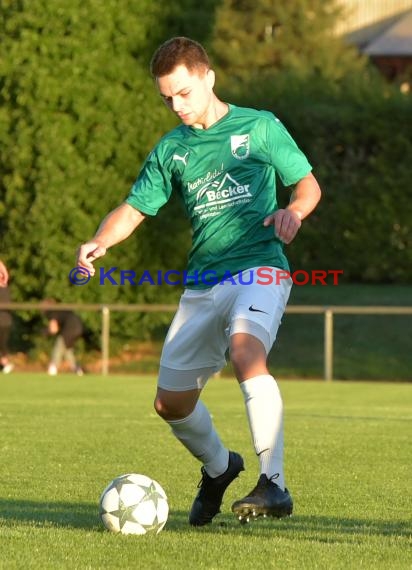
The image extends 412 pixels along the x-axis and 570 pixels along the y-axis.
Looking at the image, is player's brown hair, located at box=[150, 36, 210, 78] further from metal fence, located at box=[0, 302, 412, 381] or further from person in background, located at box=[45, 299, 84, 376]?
person in background, located at box=[45, 299, 84, 376]

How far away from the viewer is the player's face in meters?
6.98

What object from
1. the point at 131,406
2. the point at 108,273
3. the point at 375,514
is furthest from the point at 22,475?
the point at 108,273

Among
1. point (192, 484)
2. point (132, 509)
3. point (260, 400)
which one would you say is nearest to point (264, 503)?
point (260, 400)

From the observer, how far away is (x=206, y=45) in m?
24.7

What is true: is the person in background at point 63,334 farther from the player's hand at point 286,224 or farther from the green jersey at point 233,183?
the player's hand at point 286,224

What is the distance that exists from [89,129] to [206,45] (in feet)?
8.27

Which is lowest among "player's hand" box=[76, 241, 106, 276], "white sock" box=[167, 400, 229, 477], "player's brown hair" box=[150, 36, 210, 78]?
"white sock" box=[167, 400, 229, 477]

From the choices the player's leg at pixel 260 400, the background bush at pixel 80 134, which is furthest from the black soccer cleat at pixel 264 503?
the background bush at pixel 80 134

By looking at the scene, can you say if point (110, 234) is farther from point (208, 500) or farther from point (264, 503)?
point (264, 503)

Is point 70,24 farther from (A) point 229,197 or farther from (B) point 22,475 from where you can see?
(A) point 229,197

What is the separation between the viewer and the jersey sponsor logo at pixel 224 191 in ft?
23.5

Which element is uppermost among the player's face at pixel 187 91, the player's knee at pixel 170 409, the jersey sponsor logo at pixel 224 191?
the player's face at pixel 187 91

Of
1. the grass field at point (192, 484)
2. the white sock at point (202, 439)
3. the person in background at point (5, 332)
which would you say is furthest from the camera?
the person in background at point (5, 332)

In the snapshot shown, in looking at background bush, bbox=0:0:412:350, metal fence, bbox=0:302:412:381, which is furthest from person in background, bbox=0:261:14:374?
background bush, bbox=0:0:412:350
